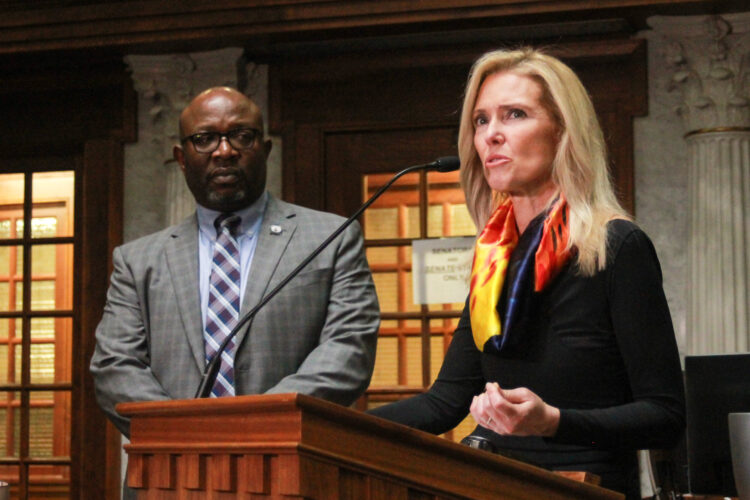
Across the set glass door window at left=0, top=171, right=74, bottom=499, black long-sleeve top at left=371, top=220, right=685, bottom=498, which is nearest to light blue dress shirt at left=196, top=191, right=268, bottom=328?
black long-sleeve top at left=371, top=220, right=685, bottom=498

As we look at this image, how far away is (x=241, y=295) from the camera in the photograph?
2.96m

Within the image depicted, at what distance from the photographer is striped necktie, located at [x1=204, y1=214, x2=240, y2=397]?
288 centimetres

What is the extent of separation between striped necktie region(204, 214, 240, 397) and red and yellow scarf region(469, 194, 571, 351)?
105cm

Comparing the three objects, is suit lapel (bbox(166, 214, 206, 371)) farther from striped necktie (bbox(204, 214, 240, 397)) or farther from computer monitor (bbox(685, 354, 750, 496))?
computer monitor (bbox(685, 354, 750, 496))

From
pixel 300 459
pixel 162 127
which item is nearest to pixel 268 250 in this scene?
pixel 300 459

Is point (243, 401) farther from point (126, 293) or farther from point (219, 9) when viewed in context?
point (219, 9)

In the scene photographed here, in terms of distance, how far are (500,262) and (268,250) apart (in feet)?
3.94

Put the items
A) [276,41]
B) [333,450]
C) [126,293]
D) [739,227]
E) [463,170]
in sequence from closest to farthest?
[333,450], [463,170], [126,293], [739,227], [276,41]

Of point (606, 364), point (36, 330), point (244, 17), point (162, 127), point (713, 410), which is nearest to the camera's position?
point (606, 364)

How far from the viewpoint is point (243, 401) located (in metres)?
1.33

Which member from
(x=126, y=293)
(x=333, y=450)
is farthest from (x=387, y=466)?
(x=126, y=293)

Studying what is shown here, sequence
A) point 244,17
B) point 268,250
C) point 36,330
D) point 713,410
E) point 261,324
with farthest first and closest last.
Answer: point 36,330, point 244,17, point 268,250, point 261,324, point 713,410

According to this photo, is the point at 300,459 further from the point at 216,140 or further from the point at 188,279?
the point at 216,140

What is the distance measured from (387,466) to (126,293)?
180 centimetres
